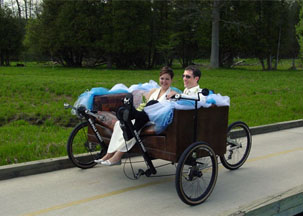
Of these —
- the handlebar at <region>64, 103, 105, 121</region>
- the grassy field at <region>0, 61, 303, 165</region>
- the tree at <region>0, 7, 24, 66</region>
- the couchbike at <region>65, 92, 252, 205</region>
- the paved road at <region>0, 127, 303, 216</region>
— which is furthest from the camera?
the tree at <region>0, 7, 24, 66</region>

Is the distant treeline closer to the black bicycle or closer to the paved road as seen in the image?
the paved road

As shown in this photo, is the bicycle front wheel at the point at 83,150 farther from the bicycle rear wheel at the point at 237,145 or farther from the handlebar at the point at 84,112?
the bicycle rear wheel at the point at 237,145

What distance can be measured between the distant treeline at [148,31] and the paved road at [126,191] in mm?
26352

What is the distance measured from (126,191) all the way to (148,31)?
33.0m

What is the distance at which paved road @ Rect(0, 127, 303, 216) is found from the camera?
4570 mm

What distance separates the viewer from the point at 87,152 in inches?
262

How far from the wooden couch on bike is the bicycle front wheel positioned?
376 mm

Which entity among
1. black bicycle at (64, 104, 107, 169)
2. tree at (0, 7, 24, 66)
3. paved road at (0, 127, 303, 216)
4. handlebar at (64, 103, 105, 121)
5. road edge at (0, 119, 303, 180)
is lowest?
paved road at (0, 127, 303, 216)

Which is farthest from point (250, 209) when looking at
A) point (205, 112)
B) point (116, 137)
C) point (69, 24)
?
point (69, 24)

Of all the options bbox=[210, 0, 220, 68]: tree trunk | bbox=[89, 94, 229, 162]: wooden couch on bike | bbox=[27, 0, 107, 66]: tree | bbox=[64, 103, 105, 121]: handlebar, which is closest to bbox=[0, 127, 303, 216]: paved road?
bbox=[89, 94, 229, 162]: wooden couch on bike

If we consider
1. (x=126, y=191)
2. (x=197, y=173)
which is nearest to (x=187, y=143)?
(x=197, y=173)

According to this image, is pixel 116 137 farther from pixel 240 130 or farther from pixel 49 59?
pixel 49 59

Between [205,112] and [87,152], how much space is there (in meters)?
2.45

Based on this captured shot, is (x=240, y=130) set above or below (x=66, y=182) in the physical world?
above
